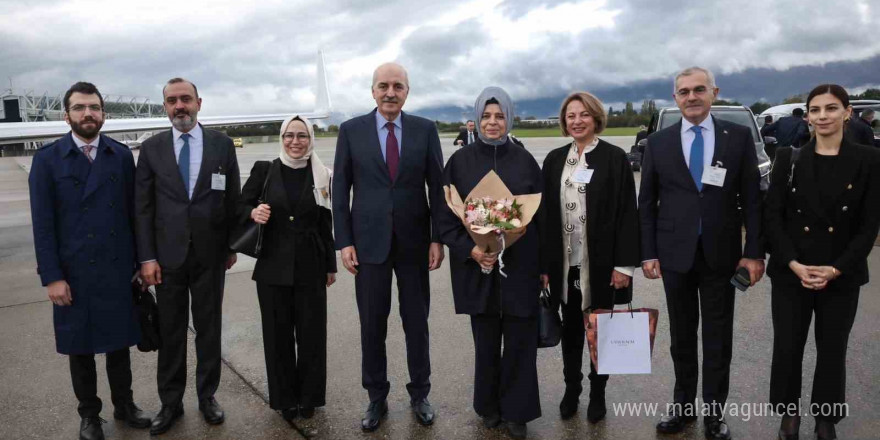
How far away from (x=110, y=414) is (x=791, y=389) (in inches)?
164

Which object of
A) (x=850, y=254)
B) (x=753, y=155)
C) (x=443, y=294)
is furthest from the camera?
(x=443, y=294)

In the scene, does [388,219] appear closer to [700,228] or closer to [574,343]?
[574,343]

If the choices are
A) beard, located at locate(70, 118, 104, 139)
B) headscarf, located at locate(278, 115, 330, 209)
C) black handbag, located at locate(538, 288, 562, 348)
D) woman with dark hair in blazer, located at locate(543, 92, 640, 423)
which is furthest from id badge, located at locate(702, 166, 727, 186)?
beard, located at locate(70, 118, 104, 139)

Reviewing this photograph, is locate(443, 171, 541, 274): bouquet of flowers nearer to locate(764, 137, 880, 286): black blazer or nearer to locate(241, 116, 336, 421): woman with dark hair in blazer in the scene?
locate(241, 116, 336, 421): woman with dark hair in blazer

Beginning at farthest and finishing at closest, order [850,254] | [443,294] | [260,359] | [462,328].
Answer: [443,294] < [462,328] < [260,359] < [850,254]

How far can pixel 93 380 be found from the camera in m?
3.60

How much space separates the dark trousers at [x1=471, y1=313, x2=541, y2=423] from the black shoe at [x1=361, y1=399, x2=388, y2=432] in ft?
1.98

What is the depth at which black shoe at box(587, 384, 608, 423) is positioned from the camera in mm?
3607

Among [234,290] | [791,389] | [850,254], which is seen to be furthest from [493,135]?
[234,290]

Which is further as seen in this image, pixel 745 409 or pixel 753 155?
pixel 745 409

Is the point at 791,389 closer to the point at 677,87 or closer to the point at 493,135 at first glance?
the point at 677,87

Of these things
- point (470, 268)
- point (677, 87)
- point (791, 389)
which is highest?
point (677, 87)

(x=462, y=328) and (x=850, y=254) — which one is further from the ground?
(x=850, y=254)

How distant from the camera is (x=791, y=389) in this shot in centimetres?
333
